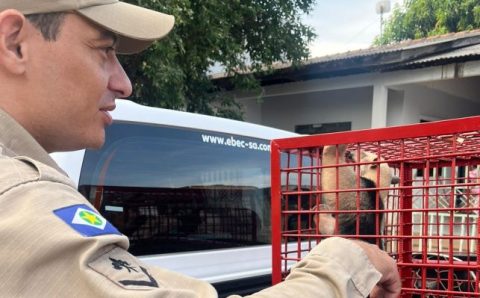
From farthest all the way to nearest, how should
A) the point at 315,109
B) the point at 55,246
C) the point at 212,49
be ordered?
the point at 315,109
the point at 212,49
the point at 55,246

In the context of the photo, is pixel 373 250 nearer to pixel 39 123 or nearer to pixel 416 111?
pixel 39 123

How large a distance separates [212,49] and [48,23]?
5.79 meters

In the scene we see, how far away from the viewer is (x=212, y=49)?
6609 millimetres

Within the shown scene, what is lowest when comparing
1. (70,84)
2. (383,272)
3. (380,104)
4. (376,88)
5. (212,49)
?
(383,272)

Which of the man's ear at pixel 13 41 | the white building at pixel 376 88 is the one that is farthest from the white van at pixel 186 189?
the white building at pixel 376 88

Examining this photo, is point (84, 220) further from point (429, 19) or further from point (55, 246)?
point (429, 19)

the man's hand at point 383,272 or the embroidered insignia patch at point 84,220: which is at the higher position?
the embroidered insignia patch at point 84,220

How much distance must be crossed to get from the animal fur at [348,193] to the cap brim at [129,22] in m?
0.68

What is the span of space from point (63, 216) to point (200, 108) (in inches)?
288

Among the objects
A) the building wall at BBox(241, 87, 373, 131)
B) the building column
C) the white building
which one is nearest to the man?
the white building

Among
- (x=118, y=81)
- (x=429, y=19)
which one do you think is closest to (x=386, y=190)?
(x=118, y=81)

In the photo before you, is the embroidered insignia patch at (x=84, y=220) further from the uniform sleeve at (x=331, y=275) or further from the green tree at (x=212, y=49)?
the green tree at (x=212, y=49)

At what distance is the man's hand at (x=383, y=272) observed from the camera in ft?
3.59

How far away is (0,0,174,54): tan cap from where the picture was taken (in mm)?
910
